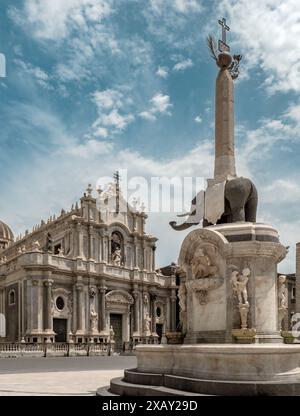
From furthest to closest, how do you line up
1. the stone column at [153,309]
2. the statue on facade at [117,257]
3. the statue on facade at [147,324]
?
the stone column at [153,309]
the statue on facade at [147,324]
the statue on facade at [117,257]

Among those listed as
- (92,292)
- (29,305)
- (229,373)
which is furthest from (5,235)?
(229,373)

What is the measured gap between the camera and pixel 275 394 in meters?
9.73

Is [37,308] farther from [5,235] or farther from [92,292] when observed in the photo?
[5,235]

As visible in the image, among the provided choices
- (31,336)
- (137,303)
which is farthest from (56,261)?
(137,303)

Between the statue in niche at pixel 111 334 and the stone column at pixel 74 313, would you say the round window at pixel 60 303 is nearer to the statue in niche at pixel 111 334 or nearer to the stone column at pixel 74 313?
the stone column at pixel 74 313

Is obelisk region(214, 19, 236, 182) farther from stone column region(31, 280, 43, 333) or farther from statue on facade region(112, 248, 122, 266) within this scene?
statue on facade region(112, 248, 122, 266)

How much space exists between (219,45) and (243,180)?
4.24m

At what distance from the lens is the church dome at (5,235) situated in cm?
7244

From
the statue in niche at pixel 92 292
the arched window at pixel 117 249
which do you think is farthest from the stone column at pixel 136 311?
the statue in niche at pixel 92 292

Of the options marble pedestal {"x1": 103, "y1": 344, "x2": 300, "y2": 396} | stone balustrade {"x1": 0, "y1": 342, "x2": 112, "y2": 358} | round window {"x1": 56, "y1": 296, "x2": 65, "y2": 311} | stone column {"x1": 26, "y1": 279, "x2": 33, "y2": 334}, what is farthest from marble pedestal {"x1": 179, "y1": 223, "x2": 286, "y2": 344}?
round window {"x1": 56, "y1": 296, "x2": 65, "y2": 311}

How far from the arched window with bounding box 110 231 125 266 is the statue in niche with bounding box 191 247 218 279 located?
41328mm

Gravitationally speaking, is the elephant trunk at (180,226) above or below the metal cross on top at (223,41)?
below

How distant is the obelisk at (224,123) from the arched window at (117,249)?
4009 centimetres
